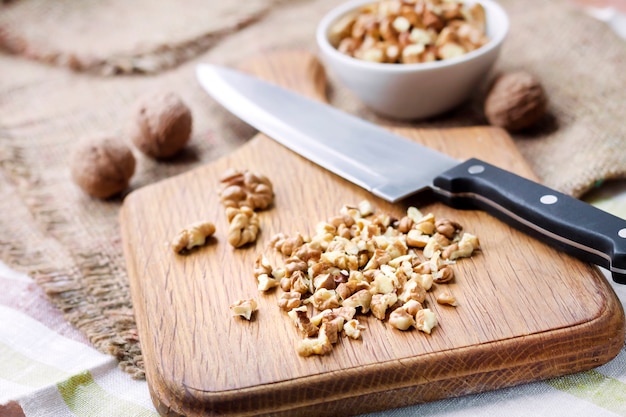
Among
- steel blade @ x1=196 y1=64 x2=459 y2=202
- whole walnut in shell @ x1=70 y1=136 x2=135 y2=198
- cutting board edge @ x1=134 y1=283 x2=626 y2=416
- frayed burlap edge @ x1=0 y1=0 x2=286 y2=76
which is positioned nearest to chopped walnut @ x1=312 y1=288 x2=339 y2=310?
cutting board edge @ x1=134 y1=283 x2=626 y2=416

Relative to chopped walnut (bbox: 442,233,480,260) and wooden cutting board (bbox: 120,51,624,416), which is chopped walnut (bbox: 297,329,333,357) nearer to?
wooden cutting board (bbox: 120,51,624,416)

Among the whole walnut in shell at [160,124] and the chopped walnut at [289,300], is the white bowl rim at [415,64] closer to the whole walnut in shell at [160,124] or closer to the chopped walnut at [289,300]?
the whole walnut in shell at [160,124]

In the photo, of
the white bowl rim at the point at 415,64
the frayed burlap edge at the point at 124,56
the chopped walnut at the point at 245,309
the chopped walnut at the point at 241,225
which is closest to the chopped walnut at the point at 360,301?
the chopped walnut at the point at 245,309

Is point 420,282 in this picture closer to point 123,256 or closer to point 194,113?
point 123,256

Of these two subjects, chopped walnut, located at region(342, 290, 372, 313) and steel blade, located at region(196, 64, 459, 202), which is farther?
steel blade, located at region(196, 64, 459, 202)

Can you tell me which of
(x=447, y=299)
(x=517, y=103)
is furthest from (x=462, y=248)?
(x=517, y=103)

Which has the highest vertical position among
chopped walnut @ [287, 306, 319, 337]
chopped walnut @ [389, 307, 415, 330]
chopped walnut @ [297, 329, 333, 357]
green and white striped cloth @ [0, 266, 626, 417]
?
chopped walnut @ [389, 307, 415, 330]
